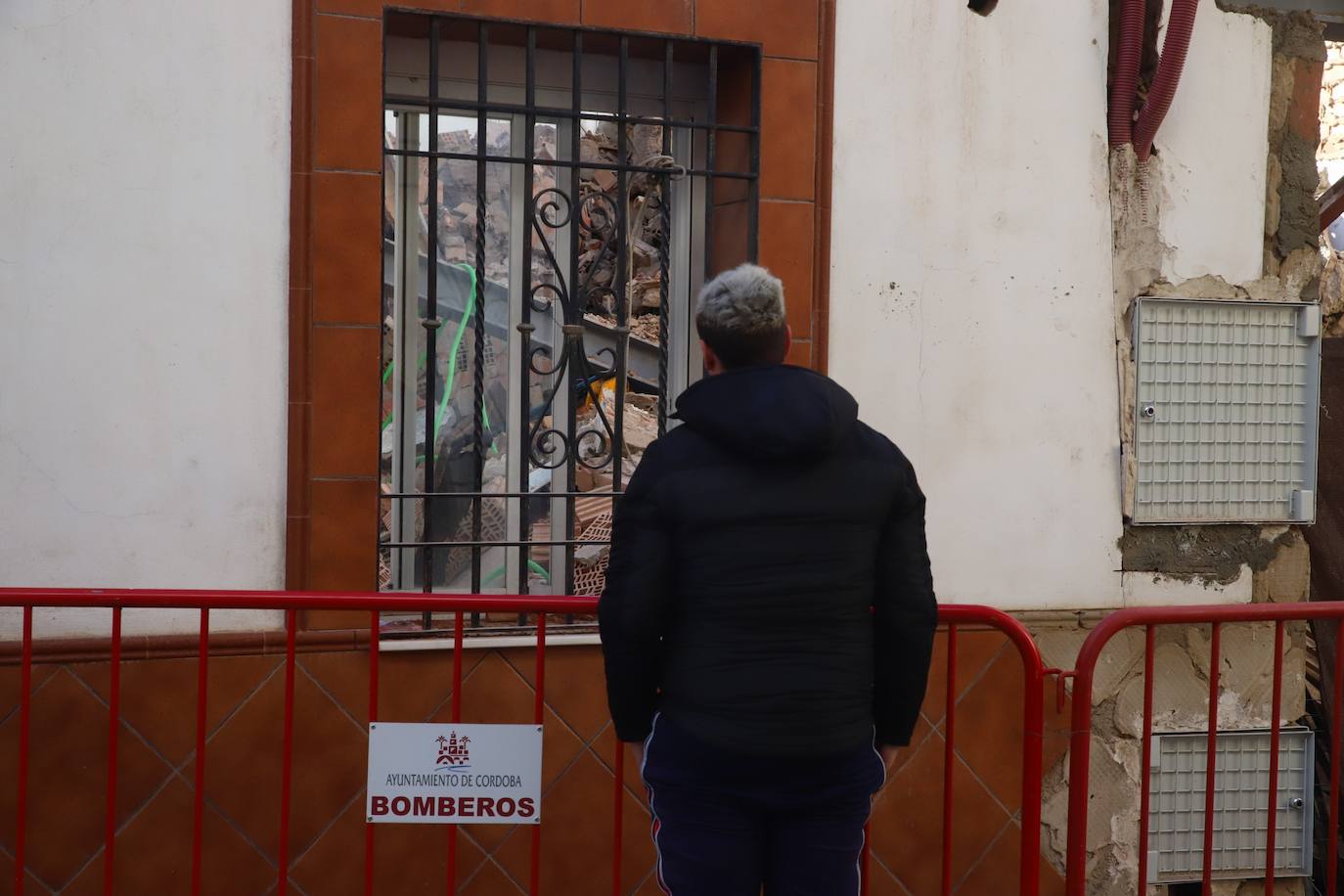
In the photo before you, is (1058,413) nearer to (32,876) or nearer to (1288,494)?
(1288,494)

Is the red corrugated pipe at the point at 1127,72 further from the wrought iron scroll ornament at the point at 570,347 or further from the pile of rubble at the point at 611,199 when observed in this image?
the wrought iron scroll ornament at the point at 570,347

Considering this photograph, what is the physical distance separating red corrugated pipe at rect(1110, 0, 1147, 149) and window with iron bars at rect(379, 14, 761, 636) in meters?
1.35

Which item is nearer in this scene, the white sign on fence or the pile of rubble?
the white sign on fence

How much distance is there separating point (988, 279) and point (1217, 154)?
41.1 inches

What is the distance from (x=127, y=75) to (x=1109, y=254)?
339 centimetres

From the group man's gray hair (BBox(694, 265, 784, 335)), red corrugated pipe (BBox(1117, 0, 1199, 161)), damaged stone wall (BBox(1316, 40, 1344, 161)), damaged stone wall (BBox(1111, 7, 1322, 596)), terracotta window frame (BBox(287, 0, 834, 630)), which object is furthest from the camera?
damaged stone wall (BBox(1316, 40, 1344, 161))

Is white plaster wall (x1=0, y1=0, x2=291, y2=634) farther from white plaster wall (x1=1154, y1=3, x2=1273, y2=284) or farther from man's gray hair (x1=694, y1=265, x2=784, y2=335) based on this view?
white plaster wall (x1=1154, y1=3, x2=1273, y2=284)

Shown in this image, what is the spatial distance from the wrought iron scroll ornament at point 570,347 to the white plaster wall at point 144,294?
2.86 feet

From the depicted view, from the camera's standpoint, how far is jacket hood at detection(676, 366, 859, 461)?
249 cm

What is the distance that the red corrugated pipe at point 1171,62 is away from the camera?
16.7ft

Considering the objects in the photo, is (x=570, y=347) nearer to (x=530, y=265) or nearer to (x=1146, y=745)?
(x=530, y=265)

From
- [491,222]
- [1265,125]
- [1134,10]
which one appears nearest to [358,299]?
[491,222]

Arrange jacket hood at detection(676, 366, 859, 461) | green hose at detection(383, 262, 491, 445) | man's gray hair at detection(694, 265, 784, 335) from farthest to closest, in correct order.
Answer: green hose at detection(383, 262, 491, 445)
man's gray hair at detection(694, 265, 784, 335)
jacket hood at detection(676, 366, 859, 461)

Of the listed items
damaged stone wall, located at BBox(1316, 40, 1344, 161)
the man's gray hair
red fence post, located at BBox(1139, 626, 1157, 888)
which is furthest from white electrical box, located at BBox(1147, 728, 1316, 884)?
damaged stone wall, located at BBox(1316, 40, 1344, 161)
